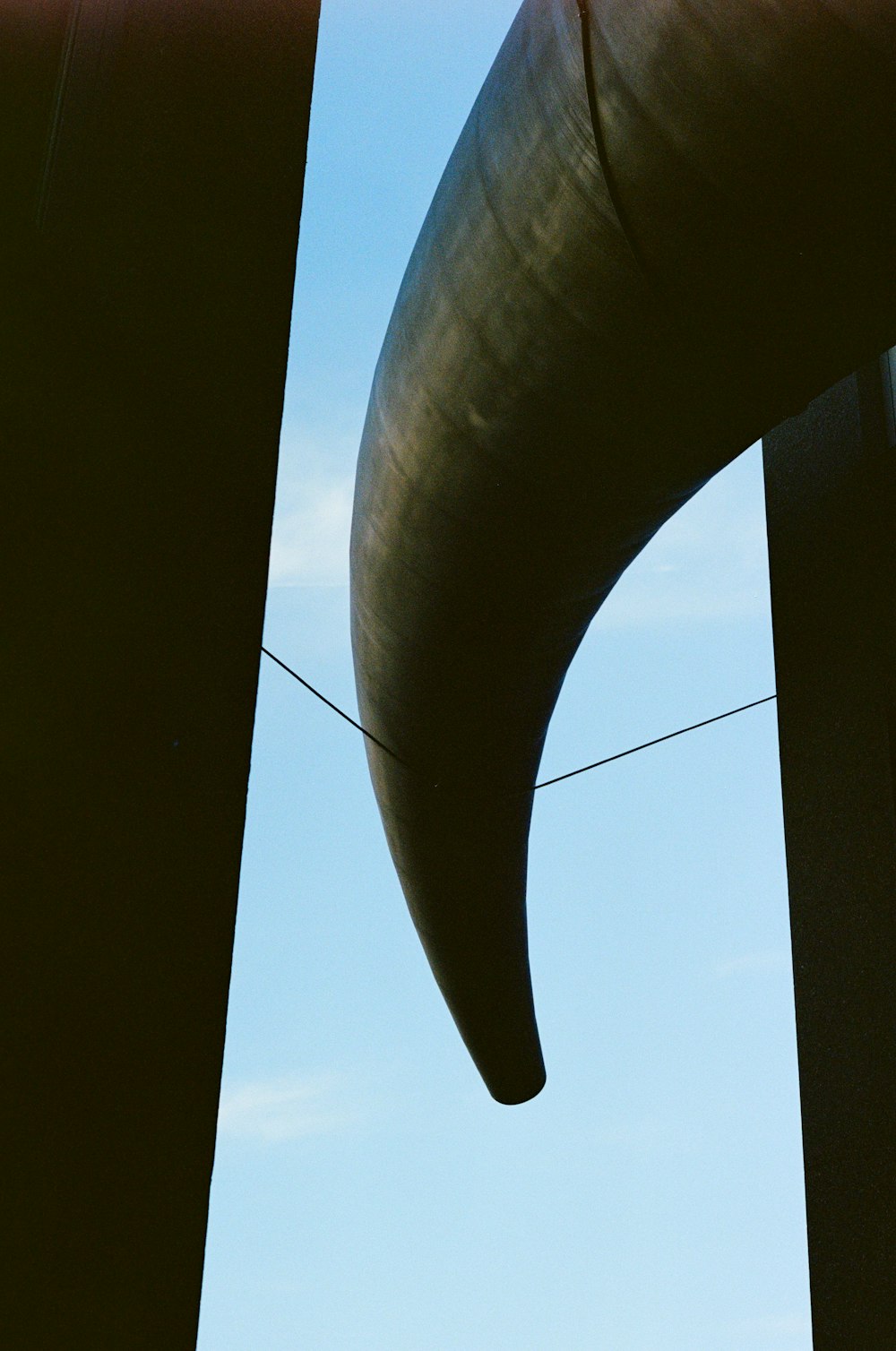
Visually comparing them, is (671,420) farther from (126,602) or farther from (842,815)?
(126,602)

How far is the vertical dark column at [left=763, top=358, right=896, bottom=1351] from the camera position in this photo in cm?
680

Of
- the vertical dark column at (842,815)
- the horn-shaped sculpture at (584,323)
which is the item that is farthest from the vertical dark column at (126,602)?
the vertical dark column at (842,815)

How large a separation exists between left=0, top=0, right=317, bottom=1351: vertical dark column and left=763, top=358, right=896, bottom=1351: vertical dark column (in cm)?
529

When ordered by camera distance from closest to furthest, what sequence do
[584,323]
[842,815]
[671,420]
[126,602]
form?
1. [126,602]
2. [584,323]
3. [671,420]
4. [842,815]

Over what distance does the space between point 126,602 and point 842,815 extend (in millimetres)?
5792

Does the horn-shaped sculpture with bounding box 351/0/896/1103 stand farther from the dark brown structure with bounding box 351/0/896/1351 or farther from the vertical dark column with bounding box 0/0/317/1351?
the vertical dark column with bounding box 0/0/317/1351

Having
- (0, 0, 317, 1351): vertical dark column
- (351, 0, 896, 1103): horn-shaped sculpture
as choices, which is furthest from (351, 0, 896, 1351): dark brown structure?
(0, 0, 317, 1351): vertical dark column

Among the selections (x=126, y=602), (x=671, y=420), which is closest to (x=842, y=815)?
(x=671, y=420)

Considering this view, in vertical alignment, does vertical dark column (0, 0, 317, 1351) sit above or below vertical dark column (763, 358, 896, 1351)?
above

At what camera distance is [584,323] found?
6.27 meters

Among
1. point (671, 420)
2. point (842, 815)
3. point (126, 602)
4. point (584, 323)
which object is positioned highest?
point (126, 602)

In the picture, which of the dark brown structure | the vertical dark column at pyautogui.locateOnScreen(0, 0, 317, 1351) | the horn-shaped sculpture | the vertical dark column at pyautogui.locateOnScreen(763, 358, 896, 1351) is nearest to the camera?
the vertical dark column at pyautogui.locateOnScreen(0, 0, 317, 1351)

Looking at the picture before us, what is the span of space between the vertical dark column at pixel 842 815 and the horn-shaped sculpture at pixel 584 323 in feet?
3.77

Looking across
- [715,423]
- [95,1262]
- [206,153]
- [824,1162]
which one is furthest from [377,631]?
[95,1262]
